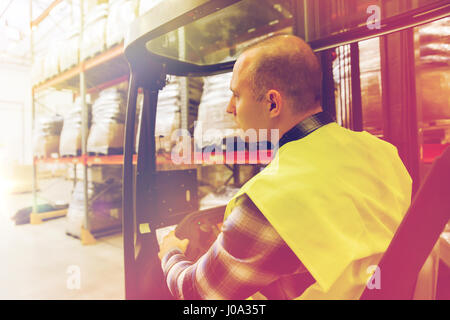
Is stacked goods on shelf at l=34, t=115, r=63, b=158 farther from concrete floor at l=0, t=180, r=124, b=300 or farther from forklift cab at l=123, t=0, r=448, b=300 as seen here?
forklift cab at l=123, t=0, r=448, b=300

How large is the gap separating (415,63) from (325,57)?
0.40 metres

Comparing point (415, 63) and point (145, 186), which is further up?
point (415, 63)

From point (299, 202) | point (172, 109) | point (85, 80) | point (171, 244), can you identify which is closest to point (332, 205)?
point (299, 202)

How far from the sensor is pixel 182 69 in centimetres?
154

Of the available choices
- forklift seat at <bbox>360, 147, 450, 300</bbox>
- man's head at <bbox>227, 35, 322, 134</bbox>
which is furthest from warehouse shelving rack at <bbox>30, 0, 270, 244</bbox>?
forklift seat at <bbox>360, 147, 450, 300</bbox>

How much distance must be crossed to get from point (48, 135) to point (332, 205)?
518 centimetres

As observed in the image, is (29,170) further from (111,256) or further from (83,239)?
(111,256)

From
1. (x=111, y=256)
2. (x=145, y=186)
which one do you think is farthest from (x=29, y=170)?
(x=145, y=186)

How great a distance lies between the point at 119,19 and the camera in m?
3.19

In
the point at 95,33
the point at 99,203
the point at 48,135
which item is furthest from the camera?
the point at 48,135

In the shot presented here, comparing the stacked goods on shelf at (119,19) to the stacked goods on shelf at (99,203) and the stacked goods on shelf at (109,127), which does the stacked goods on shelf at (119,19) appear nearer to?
the stacked goods on shelf at (109,127)

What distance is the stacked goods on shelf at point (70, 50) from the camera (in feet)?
13.5

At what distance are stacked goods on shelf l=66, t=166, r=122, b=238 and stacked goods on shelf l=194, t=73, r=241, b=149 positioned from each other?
8.78ft

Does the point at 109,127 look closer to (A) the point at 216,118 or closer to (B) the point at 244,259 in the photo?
(A) the point at 216,118
